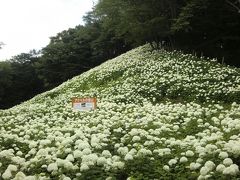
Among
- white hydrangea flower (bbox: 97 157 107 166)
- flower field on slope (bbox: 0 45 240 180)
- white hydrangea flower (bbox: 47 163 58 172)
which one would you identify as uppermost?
white hydrangea flower (bbox: 47 163 58 172)

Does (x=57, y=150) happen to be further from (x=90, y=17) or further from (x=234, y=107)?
(x=90, y=17)

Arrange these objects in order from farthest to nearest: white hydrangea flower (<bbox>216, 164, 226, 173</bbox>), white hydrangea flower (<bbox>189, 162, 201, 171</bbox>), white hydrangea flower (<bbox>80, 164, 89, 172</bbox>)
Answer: white hydrangea flower (<bbox>189, 162, 201, 171</bbox>)
white hydrangea flower (<bbox>80, 164, 89, 172</bbox>)
white hydrangea flower (<bbox>216, 164, 226, 173</bbox>)

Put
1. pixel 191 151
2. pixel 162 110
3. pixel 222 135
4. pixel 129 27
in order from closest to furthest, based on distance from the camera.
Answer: pixel 191 151 → pixel 222 135 → pixel 162 110 → pixel 129 27

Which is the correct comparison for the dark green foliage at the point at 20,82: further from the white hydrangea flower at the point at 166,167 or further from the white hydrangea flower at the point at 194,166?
the white hydrangea flower at the point at 194,166

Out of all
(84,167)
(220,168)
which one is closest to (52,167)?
(84,167)

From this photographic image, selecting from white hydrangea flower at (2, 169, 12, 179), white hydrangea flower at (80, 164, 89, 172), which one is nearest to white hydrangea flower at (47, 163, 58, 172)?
white hydrangea flower at (80, 164, 89, 172)

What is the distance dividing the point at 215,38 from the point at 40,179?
3495cm

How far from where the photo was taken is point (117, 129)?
39.8ft

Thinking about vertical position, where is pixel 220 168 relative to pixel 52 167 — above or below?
below

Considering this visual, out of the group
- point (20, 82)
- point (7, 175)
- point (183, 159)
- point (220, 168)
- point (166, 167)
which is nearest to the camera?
point (7, 175)

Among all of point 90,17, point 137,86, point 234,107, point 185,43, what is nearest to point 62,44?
point 90,17

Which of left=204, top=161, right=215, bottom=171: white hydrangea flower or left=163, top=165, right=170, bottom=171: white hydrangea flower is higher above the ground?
left=204, top=161, right=215, bottom=171: white hydrangea flower

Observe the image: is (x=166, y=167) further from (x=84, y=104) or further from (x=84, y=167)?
(x=84, y=104)

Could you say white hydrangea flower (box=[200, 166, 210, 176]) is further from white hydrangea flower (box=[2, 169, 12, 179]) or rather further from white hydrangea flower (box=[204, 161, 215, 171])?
white hydrangea flower (box=[2, 169, 12, 179])
